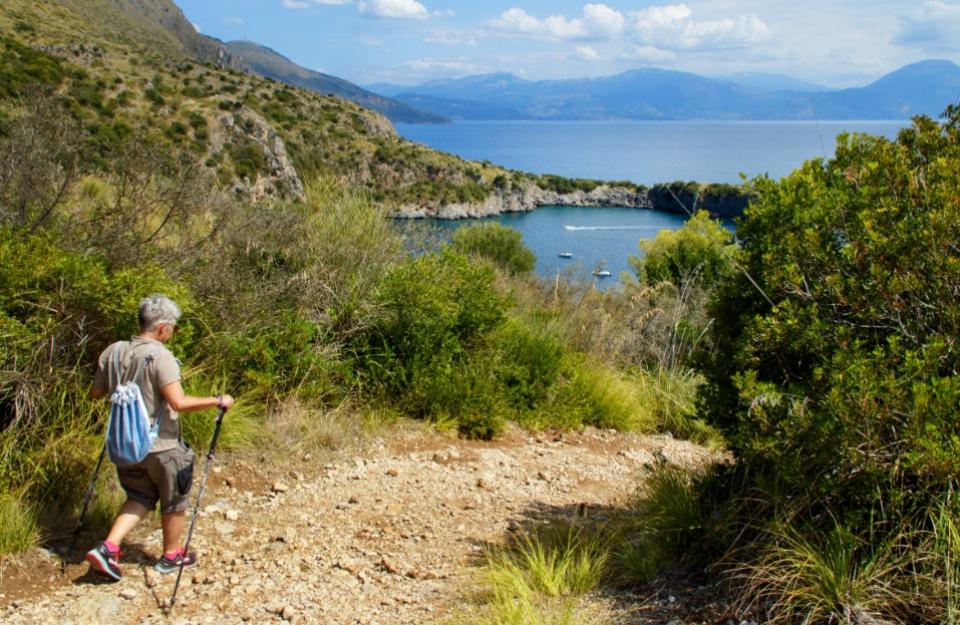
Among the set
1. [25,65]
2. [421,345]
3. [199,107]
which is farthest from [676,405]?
[199,107]

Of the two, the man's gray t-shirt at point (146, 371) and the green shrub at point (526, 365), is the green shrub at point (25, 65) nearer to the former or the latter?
the green shrub at point (526, 365)

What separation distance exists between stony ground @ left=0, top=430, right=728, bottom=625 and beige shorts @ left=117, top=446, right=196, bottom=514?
15.3 inches

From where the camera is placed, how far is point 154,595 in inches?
149

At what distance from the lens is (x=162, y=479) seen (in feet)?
12.9

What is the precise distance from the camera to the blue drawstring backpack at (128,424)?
12.1ft

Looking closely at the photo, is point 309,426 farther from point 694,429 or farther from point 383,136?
point 383,136

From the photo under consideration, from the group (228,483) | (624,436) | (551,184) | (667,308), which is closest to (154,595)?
(228,483)

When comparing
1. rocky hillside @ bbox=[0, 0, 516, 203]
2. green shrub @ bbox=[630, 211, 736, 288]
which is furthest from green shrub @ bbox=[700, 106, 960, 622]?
rocky hillside @ bbox=[0, 0, 516, 203]

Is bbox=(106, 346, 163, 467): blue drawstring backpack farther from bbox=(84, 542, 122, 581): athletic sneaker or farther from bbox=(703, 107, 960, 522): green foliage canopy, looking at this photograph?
bbox=(703, 107, 960, 522): green foliage canopy

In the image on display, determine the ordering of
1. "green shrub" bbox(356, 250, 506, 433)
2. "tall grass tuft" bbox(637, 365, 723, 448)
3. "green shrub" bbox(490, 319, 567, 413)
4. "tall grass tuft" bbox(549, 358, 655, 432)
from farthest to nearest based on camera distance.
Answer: "tall grass tuft" bbox(637, 365, 723, 448)
"tall grass tuft" bbox(549, 358, 655, 432)
"green shrub" bbox(490, 319, 567, 413)
"green shrub" bbox(356, 250, 506, 433)

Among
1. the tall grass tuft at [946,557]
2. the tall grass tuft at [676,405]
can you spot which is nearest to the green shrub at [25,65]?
the tall grass tuft at [676,405]

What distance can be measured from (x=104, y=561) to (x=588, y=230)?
64471 mm

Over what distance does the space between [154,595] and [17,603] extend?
61 centimetres

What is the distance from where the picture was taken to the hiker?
12.4 ft
